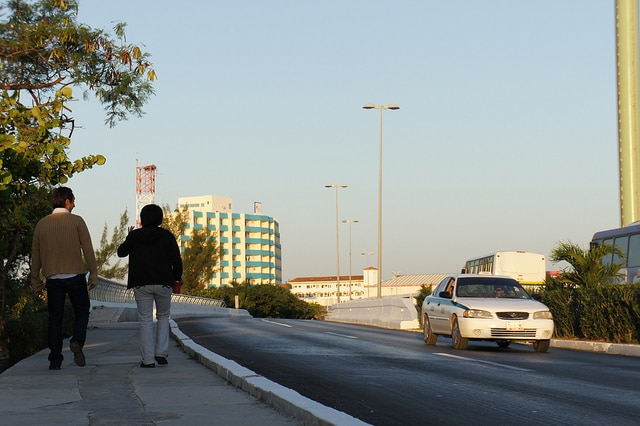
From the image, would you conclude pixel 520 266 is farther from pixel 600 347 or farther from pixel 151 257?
pixel 151 257

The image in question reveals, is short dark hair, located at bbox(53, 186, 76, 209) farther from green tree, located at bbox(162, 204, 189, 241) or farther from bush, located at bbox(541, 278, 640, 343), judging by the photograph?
green tree, located at bbox(162, 204, 189, 241)

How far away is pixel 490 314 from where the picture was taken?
744 inches

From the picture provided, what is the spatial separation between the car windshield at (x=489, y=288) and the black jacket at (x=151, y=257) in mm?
9732

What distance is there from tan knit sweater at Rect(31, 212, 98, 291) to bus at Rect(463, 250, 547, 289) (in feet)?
113

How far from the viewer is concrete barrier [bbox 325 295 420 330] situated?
3603 cm

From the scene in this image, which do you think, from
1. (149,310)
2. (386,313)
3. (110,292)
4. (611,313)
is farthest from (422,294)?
(149,310)

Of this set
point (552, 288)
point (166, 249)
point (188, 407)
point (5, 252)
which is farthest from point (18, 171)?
point (552, 288)

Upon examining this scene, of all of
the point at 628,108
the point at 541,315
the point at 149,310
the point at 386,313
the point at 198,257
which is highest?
the point at 628,108

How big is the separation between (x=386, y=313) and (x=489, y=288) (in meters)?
19.1

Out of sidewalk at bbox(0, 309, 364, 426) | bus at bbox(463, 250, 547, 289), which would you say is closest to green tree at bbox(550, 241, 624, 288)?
sidewalk at bbox(0, 309, 364, 426)

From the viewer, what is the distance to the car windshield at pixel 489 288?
20.4 m

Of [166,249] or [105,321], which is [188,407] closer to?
[166,249]

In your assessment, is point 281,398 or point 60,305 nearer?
point 281,398

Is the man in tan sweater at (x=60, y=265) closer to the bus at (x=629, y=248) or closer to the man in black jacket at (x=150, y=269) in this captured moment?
the man in black jacket at (x=150, y=269)
